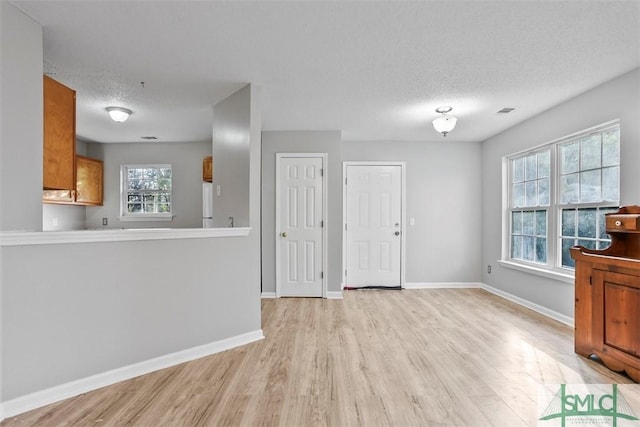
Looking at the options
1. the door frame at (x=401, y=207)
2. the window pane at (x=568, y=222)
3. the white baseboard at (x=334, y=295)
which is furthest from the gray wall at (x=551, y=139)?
the white baseboard at (x=334, y=295)

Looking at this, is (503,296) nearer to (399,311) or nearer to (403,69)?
(399,311)

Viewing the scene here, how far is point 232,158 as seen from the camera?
11.4ft

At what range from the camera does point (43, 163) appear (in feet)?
7.57

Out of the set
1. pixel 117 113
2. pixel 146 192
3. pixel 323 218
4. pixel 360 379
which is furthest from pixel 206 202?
pixel 360 379

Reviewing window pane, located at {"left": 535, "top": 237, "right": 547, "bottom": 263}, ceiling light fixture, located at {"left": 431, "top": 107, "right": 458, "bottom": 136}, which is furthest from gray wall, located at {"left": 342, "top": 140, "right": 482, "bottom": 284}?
ceiling light fixture, located at {"left": 431, "top": 107, "right": 458, "bottom": 136}

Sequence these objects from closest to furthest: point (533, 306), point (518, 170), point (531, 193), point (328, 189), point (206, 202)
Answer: point (533, 306) → point (531, 193) → point (518, 170) → point (328, 189) → point (206, 202)

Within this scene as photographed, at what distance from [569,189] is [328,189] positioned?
2878 millimetres

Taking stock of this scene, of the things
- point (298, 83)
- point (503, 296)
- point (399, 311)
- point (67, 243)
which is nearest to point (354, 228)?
point (399, 311)

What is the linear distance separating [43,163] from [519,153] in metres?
5.15

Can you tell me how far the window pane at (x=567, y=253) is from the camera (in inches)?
145

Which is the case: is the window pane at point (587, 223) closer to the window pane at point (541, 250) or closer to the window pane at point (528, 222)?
the window pane at point (541, 250)

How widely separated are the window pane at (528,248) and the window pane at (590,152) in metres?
1.23

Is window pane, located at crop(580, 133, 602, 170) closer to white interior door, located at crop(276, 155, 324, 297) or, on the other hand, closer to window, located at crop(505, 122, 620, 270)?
window, located at crop(505, 122, 620, 270)

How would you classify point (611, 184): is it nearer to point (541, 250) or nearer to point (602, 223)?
point (602, 223)
